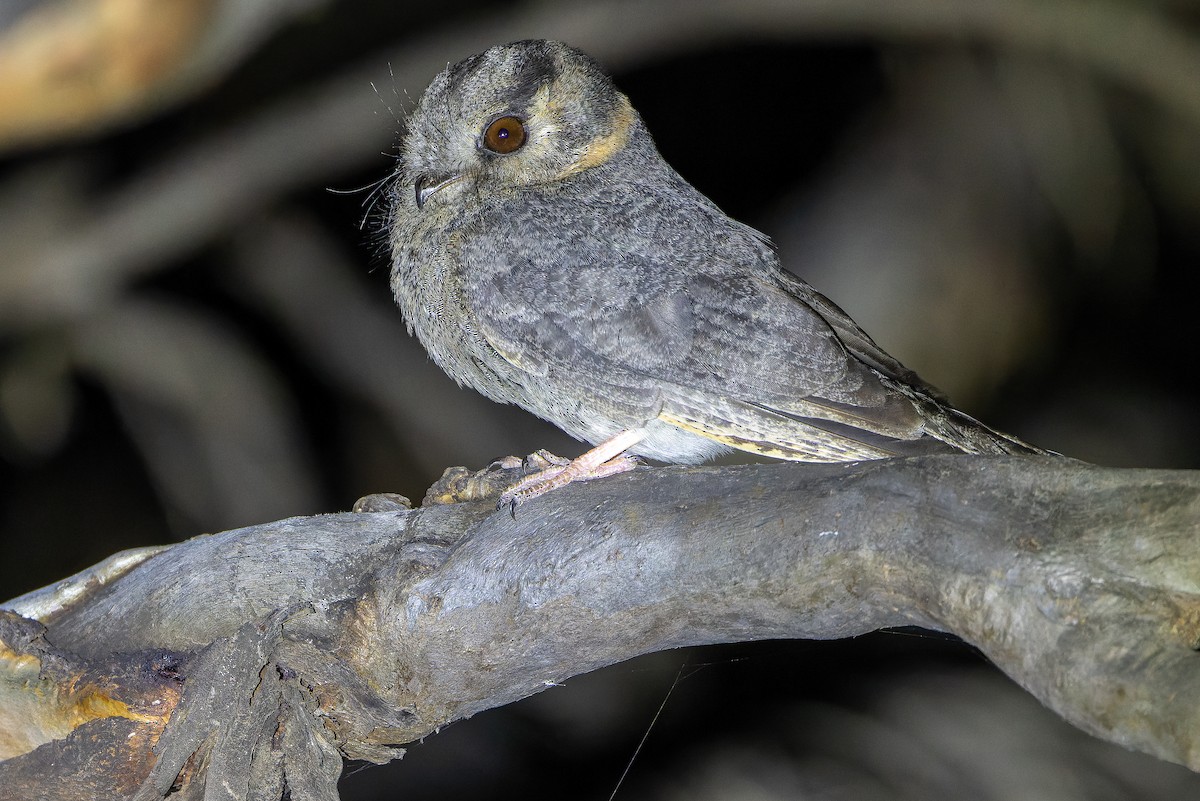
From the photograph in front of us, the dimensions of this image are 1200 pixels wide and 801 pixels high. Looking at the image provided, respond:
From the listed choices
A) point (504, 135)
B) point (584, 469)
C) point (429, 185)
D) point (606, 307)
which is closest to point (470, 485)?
point (584, 469)

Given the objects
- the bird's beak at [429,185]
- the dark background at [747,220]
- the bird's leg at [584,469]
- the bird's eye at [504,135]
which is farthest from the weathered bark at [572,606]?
the dark background at [747,220]

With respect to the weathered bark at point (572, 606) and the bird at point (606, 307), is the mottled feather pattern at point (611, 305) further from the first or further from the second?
the weathered bark at point (572, 606)

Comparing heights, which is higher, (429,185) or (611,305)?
(429,185)

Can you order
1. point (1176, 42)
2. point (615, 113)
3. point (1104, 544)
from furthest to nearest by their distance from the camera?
point (1176, 42) < point (615, 113) < point (1104, 544)

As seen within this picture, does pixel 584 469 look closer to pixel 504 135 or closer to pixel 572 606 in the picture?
pixel 572 606

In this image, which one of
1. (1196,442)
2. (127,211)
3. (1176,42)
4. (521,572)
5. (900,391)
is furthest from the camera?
(1196,442)

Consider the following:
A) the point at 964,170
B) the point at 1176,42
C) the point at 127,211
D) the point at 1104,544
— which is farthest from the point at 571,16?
the point at 1104,544

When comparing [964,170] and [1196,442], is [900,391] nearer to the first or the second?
[964,170]
